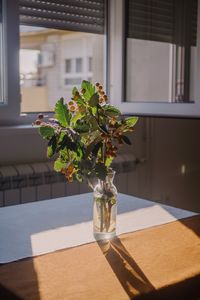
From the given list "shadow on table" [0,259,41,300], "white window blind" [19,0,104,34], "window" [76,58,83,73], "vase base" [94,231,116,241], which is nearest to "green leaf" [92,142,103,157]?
"vase base" [94,231,116,241]

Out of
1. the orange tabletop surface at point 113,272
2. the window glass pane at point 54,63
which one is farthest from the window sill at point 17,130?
the orange tabletop surface at point 113,272

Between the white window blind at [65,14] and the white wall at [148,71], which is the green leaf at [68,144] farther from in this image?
the white wall at [148,71]

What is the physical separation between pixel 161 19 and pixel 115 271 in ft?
7.92

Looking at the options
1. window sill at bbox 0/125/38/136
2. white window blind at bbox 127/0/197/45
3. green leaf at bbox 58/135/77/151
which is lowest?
window sill at bbox 0/125/38/136

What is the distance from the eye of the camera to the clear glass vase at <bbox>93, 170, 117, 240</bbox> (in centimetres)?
146

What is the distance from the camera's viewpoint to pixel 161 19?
3246 millimetres

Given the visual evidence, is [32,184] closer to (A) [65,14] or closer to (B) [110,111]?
(A) [65,14]

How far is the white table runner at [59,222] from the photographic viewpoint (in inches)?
54.9

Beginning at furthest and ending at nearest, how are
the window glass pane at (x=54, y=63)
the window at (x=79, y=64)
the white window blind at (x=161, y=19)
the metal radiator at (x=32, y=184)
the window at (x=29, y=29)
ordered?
1. the window at (x=79, y=64)
2. the window glass pane at (x=54, y=63)
3. the white window blind at (x=161, y=19)
4. the window at (x=29, y=29)
5. the metal radiator at (x=32, y=184)

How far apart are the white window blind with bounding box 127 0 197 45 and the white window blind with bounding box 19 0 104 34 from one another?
0.24m

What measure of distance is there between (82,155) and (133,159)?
180 cm

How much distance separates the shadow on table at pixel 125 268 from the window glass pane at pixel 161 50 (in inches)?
72.1

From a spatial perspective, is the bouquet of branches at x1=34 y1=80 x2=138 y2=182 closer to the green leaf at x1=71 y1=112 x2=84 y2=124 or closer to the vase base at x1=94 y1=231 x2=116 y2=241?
the green leaf at x1=71 y1=112 x2=84 y2=124

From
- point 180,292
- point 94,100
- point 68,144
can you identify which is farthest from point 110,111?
point 180,292
